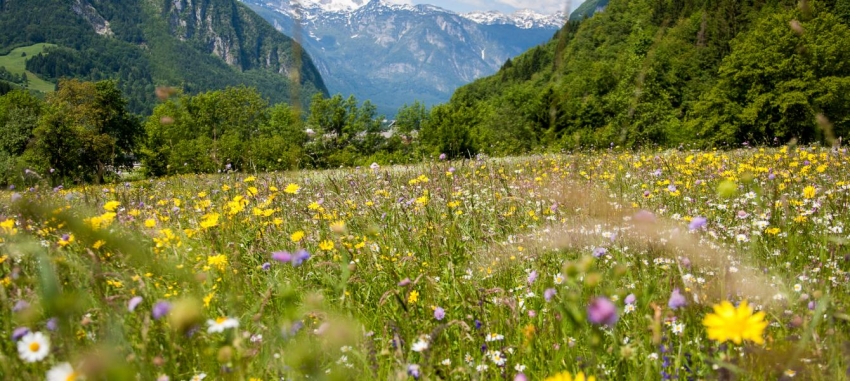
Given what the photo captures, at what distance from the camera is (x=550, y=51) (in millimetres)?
110750

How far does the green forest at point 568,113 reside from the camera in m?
10.8

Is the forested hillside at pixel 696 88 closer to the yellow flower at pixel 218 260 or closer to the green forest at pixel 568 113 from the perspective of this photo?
the green forest at pixel 568 113

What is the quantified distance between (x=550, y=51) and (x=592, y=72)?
5759 cm

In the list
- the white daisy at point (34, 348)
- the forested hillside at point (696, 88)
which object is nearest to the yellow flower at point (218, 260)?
the white daisy at point (34, 348)

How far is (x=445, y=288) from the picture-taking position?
2525 mm

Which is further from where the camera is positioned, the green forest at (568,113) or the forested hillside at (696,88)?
the forested hillside at (696,88)

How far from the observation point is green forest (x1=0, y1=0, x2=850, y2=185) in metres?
10.8

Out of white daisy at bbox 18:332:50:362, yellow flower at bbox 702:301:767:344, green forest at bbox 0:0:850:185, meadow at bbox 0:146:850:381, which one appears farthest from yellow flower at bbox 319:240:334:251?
yellow flower at bbox 702:301:767:344

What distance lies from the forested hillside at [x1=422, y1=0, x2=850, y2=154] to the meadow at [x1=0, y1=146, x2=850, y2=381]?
3.40 feet

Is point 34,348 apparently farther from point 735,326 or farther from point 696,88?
point 696,88

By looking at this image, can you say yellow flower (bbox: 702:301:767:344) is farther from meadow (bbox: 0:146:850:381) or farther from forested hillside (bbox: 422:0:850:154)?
forested hillside (bbox: 422:0:850:154)

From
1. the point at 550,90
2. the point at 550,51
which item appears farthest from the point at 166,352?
the point at 550,51

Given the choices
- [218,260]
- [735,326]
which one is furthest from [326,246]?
[735,326]

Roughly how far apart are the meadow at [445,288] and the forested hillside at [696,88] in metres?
1.04
